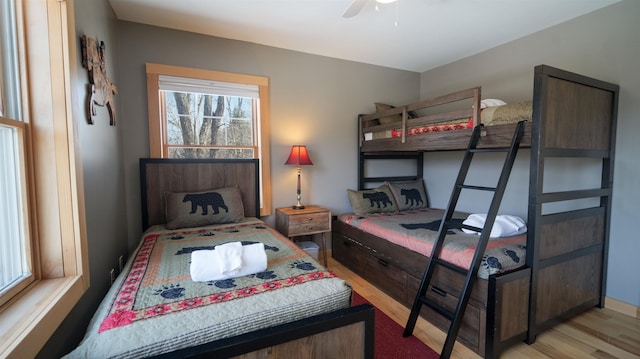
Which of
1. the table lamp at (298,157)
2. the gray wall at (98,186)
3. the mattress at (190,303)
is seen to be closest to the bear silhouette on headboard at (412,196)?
the table lamp at (298,157)

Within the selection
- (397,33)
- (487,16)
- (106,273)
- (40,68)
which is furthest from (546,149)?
(106,273)

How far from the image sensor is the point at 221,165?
2.93 m

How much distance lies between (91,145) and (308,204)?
2.20 m

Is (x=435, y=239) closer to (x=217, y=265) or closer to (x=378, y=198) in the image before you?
(x=378, y=198)

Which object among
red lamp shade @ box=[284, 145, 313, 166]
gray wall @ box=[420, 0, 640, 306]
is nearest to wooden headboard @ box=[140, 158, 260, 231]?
red lamp shade @ box=[284, 145, 313, 166]

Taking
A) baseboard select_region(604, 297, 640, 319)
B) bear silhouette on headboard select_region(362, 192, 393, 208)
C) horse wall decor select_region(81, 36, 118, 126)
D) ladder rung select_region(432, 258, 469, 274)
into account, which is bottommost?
baseboard select_region(604, 297, 640, 319)

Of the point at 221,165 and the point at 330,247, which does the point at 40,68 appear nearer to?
the point at 221,165

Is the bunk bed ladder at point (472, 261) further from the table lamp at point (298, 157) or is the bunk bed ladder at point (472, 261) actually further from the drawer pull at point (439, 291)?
the table lamp at point (298, 157)

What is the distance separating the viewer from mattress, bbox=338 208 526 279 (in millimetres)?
1851

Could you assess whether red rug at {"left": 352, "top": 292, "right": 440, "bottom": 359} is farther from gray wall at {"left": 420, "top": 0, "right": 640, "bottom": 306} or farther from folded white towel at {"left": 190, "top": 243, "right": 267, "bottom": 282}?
gray wall at {"left": 420, "top": 0, "right": 640, "bottom": 306}

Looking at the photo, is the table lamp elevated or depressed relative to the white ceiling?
depressed

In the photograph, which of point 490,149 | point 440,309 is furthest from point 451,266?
point 490,149

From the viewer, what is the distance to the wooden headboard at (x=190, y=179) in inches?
106

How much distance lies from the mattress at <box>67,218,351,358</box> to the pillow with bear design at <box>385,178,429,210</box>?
2016 millimetres
